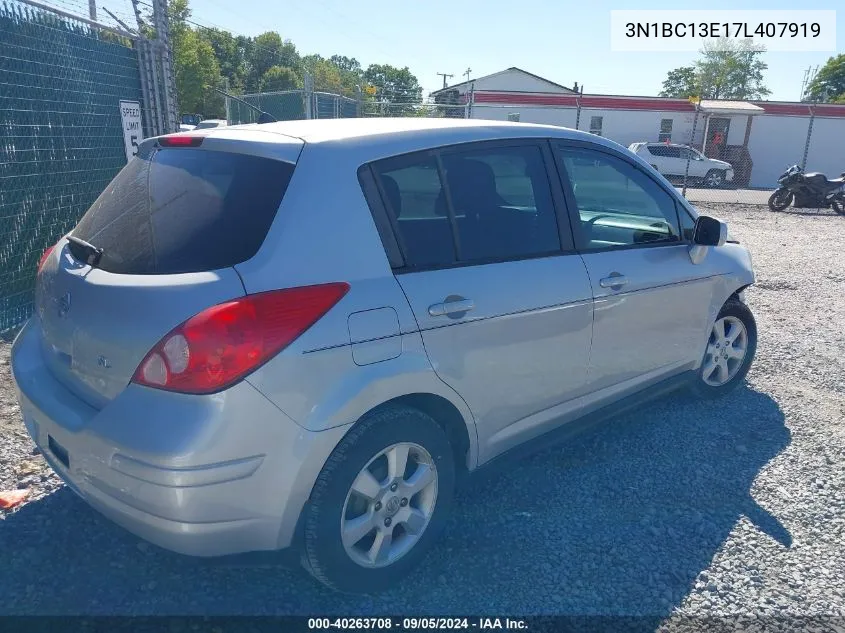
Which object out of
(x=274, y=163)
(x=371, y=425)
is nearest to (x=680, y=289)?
(x=371, y=425)

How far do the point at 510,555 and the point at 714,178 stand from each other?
86.7ft

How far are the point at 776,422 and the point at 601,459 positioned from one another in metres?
1.44

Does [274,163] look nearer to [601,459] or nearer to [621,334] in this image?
[621,334]

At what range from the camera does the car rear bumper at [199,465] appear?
78.1 inches

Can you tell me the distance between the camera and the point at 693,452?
3.79 m

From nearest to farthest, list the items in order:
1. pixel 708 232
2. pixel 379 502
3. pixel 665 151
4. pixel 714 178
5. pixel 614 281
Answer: pixel 379 502 → pixel 614 281 → pixel 708 232 → pixel 665 151 → pixel 714 178

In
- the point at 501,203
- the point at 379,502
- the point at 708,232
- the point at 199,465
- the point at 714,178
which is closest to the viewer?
the point at 199,465

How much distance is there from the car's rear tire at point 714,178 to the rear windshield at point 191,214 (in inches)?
1051

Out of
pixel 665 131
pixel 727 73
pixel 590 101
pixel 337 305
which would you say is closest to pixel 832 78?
pixel 727 73

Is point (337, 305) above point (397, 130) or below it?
below

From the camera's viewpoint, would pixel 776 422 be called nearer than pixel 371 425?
No

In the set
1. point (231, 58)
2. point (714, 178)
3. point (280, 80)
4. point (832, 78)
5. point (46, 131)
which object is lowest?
point (714, 178)

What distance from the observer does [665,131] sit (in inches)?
1163

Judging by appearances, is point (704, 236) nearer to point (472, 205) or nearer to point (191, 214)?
point (472, 205)
